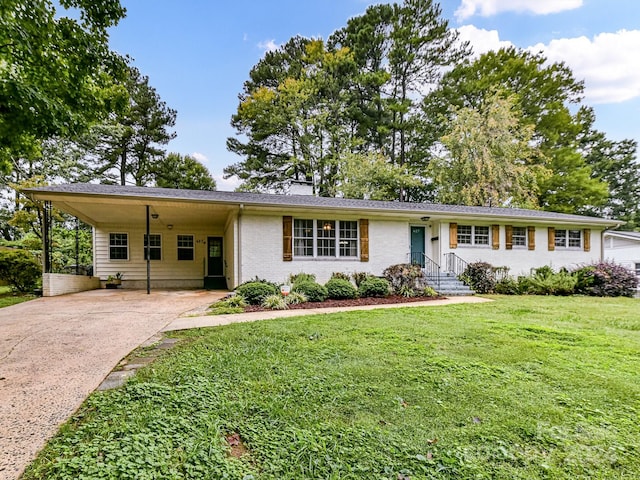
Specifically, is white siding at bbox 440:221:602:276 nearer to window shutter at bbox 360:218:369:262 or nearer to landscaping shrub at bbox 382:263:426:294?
landscaping shrub at bbox 382:263:426:294

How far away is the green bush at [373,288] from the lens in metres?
9.18

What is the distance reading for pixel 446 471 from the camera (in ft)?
5.91

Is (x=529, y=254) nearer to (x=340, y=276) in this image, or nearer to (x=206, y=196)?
(x=340, y=276)

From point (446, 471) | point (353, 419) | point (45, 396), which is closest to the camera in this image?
point (446, 471)

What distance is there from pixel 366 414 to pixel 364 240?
28.0 ft

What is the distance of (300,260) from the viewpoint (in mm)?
10102

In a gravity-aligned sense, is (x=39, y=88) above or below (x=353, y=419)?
above

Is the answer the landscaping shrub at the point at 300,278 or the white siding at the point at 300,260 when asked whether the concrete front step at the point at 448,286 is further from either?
the landscaping shrub at the point at 300,278

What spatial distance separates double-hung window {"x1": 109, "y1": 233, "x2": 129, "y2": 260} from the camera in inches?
499

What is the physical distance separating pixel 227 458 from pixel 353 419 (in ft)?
2.93

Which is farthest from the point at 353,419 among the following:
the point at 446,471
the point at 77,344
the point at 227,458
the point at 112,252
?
the point at 112,252

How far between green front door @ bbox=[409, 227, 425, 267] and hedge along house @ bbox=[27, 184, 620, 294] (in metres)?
0.04

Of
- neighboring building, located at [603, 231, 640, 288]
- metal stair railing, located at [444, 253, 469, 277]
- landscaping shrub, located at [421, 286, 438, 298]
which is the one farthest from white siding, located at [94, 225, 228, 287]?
neighboring building, located at [603, 231, 640, 288]

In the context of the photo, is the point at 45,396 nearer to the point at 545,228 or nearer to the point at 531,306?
the point at 531,306
